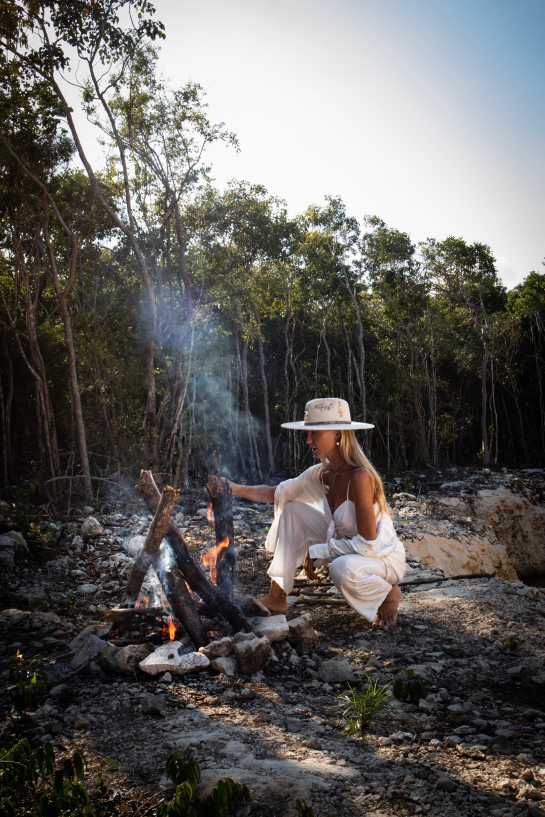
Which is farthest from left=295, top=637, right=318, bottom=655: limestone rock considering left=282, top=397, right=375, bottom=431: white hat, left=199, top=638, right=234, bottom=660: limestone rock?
left=282, top=397, right=375, bottom=431: white hat

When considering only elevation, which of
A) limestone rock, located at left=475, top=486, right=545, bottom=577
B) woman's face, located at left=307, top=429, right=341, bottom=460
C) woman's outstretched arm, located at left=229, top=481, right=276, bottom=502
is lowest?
Result: limestone rock, located at left=475, top=486, right=545, bottom=577

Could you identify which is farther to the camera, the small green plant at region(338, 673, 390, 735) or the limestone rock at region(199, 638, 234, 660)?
the limestone rock at region(199, 638, 234, 660)

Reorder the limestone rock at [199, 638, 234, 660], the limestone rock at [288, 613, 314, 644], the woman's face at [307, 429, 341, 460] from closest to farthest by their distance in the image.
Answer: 1. the limestone rock at [199, 638, 234, 660]
2. the limestone rock at [288, 613, 314, 644]
3. the woman's face at [307, 429, 341, 460]

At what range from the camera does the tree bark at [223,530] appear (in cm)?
354

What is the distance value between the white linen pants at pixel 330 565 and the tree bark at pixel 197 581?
1.35 feet

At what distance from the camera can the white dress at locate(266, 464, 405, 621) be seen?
3293 mm

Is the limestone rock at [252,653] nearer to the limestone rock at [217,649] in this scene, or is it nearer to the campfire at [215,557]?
the limestone rock at [217,649]

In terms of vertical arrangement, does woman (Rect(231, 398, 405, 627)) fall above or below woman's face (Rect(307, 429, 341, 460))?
below

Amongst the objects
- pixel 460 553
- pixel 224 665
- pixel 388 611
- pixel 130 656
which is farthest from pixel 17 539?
pixel 460 553

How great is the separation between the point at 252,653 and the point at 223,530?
3.34 feet

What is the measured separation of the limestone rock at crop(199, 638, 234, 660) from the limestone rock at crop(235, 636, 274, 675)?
0.31ft

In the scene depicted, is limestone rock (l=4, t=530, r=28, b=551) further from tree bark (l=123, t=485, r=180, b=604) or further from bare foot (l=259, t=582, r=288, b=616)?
bare foot (l=259, t=582, r=288, b=616)

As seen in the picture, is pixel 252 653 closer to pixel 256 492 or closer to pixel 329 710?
pixel 329 710

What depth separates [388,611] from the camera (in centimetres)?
349
